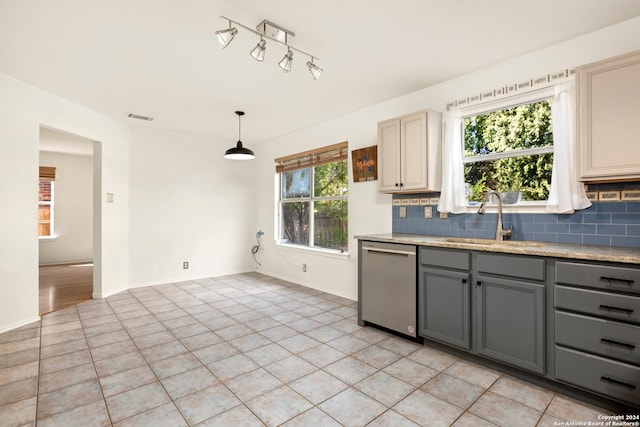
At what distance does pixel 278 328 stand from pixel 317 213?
223 cm

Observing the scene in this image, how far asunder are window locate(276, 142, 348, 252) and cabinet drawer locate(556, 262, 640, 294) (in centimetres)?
279

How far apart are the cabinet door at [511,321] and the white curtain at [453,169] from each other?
3.05ft

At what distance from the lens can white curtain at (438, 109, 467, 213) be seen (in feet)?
10.2

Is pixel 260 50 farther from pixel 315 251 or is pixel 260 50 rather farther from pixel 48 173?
pixel 48 173

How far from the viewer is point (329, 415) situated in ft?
6.10

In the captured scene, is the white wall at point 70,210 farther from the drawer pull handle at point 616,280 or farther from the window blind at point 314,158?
the drawer pull handle at point 616,280

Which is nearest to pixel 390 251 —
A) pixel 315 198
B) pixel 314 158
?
pixel 315 198

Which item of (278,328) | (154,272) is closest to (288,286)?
(278,328)

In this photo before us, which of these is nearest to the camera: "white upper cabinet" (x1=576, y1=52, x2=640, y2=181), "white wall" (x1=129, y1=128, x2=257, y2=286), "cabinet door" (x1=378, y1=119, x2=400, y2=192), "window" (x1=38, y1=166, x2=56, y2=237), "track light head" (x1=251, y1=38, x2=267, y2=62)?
"white upper cabinet" (x1=576, y1=52, x2=640, y2=181)

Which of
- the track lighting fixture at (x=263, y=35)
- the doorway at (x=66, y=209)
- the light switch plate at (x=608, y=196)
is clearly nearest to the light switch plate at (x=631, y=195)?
the light switch plate at (x=608, y=196)

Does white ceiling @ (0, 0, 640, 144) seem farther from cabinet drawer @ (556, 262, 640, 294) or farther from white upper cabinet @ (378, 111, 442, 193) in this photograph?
cabinet drawer @ (556, 262, 640, 294)

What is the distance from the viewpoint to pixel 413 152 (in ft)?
10.5

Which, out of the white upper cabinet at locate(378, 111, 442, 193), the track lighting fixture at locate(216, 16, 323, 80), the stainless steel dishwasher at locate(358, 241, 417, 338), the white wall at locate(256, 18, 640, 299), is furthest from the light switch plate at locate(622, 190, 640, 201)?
the track lighting fixture at locate(216, 16, 323, 80)

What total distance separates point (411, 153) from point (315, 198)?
214cm
